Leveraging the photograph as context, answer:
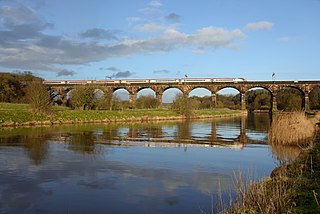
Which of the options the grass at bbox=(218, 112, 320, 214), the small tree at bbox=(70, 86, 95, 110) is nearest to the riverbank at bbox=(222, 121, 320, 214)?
the grass at bbox=(218, 112, 320, 214)

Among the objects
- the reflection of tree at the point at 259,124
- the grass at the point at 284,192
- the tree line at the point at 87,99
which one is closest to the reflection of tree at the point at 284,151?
the grass at the point at 284,192

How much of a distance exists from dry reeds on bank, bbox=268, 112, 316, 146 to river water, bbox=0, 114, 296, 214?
3.90ft

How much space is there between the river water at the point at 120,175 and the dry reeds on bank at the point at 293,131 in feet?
3.90

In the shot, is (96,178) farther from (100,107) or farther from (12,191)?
(100,107)

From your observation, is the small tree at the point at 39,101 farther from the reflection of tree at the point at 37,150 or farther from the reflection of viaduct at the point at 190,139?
the reflection of tree at the point at 37,150

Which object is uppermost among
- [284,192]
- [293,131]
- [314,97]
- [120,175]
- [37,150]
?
[314,97]

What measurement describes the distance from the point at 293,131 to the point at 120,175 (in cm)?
1154

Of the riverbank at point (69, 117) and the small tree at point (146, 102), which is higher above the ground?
the small tree at point (146, 102)

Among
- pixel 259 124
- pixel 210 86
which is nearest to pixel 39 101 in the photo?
pixel 259 124

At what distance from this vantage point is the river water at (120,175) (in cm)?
842

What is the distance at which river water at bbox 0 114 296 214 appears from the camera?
27.6ft

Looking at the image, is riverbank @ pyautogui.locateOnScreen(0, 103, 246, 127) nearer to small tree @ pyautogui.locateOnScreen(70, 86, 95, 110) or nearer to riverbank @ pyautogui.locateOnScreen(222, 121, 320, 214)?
small tree @ pyautogui.locateOnScreen(70, 86, 95, 110)

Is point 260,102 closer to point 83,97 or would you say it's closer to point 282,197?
point 83,97

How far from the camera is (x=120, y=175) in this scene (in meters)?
11.6
